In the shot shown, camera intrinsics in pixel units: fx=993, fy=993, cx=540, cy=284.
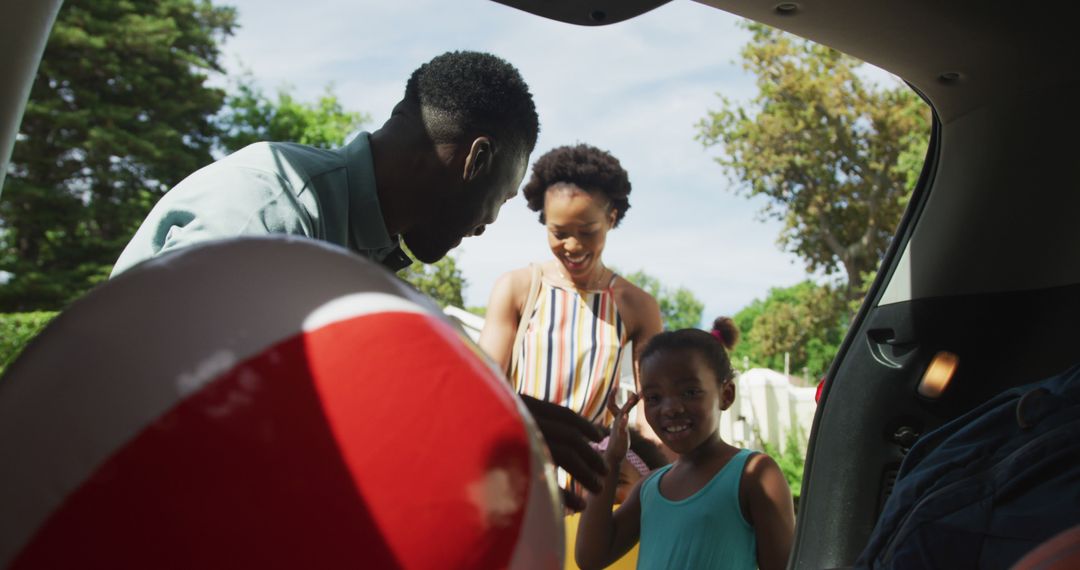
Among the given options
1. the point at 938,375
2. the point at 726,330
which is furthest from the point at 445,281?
the point at 938,375

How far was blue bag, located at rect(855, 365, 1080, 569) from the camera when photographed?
1.55 metres

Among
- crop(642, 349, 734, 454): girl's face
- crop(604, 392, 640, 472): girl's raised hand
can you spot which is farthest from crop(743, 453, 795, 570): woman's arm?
crop(604, 392, 640, 472): girl's raised hand

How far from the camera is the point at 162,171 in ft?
77.1

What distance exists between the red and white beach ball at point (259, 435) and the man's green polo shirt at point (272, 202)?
1.64 ft

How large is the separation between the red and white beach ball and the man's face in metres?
1.32

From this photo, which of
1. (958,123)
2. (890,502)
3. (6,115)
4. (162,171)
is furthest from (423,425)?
(162,171)

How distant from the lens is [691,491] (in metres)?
3.09

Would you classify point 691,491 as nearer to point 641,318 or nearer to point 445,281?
point 641,318

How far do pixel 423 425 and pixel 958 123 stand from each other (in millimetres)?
2060

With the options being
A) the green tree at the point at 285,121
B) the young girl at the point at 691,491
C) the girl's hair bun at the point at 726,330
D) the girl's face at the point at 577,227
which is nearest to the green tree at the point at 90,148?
the green tree at the point at 285,121

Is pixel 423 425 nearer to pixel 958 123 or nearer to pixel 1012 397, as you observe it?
pixel 1012 397

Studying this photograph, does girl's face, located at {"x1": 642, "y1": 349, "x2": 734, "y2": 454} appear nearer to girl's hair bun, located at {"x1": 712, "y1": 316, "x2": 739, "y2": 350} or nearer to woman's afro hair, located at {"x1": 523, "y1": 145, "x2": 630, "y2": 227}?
woman's afro hair, located at {"x1": 523, "y1": 145, "x2": 630, "y2": 227}

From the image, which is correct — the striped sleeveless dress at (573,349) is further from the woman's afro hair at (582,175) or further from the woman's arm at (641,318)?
the woman's afro hair at (582,175)

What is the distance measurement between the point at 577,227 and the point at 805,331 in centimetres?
2151
